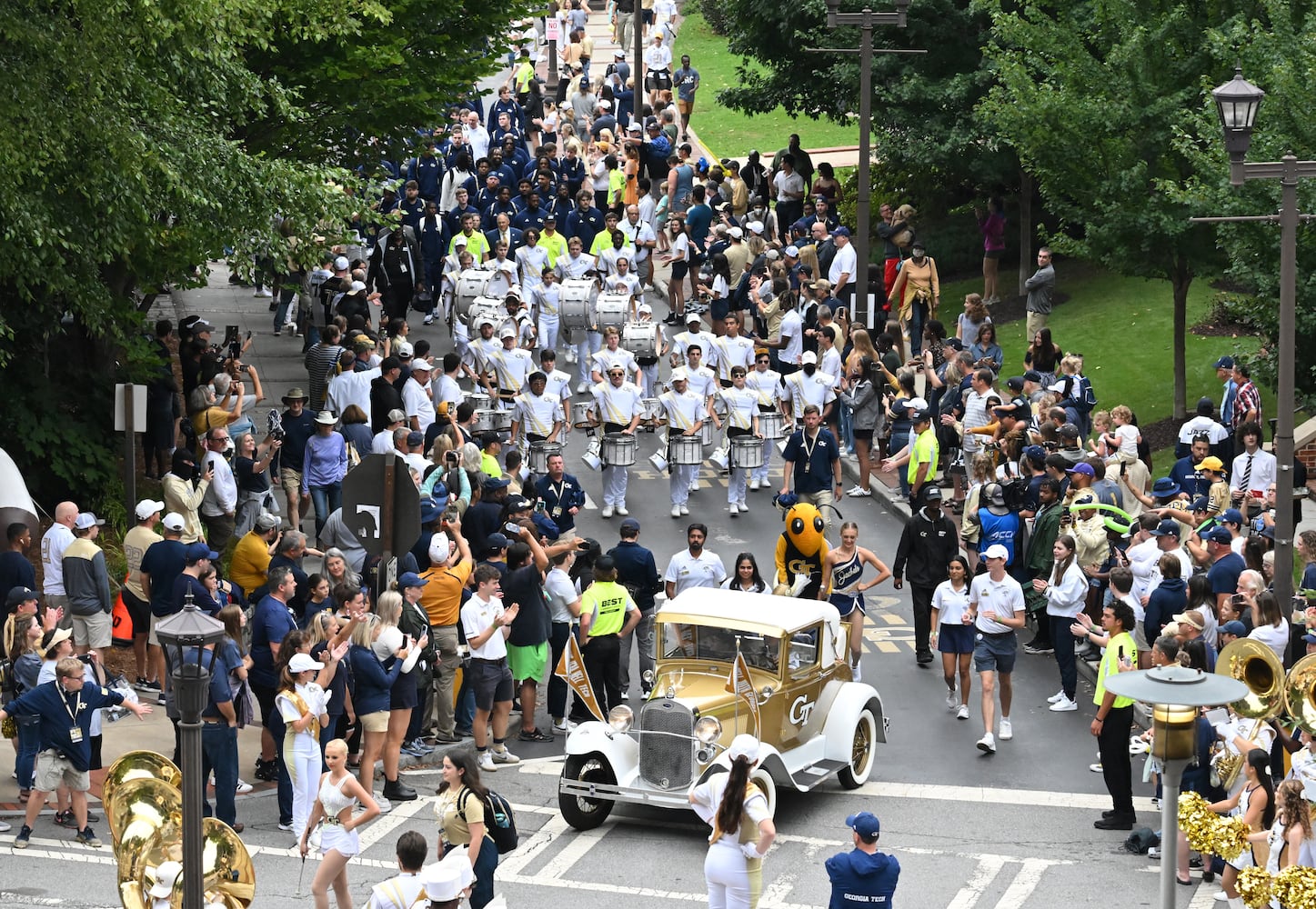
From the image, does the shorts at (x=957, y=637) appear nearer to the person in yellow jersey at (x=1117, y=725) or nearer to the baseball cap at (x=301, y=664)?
the person in yellow jersey at (x=1117, y=725)

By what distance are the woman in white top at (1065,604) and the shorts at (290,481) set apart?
28.3 ft

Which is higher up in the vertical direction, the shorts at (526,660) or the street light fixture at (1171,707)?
A: the street light fixture at (1171,707)

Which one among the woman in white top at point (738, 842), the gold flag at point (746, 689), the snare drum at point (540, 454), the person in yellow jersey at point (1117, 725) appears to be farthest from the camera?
the snare drum at point (540, 454)

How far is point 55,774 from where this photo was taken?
14.8 metres

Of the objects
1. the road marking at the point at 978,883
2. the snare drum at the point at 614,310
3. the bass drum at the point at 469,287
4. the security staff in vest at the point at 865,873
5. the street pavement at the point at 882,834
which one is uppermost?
the bass drum at the point at 469,287

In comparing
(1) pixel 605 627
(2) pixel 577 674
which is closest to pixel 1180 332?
(1) pixel 605 627

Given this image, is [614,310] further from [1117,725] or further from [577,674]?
[1117,725]

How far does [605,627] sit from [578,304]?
439 inches

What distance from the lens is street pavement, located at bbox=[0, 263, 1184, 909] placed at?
47.7 ft

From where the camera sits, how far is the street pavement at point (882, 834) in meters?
14.5

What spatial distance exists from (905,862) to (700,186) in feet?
64.7

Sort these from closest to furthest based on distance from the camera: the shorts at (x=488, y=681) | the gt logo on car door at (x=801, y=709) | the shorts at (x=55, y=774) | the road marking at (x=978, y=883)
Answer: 1. the road marking at (x=978, y=883)
2. the shorts at (x=55, y=774)
3. the gt logo on car door at (x=801, y=709)
4. the shorts at (x=488, y=681)

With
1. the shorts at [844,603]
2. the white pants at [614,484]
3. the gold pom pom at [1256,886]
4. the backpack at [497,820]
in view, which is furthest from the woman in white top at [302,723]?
the white pants at [614,484]

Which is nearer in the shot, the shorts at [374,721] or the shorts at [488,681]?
the shorts at [374,721]
